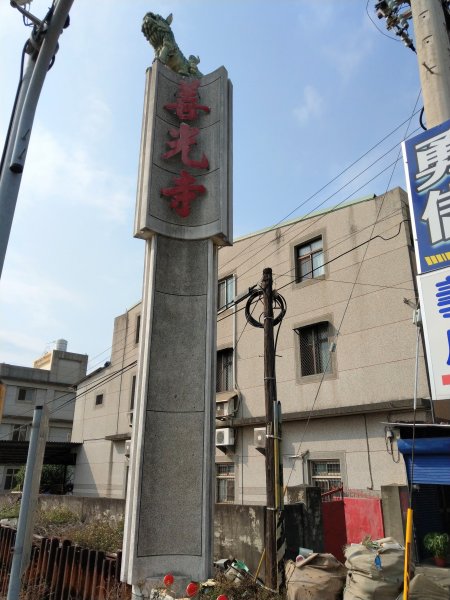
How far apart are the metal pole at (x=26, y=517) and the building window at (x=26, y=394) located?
115 feet

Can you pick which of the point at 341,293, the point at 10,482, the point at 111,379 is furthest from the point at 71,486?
the point at 341,293

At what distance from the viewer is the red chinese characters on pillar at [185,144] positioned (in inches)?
320

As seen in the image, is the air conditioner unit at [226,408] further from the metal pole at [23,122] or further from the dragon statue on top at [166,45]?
the metal pole at [23,122]

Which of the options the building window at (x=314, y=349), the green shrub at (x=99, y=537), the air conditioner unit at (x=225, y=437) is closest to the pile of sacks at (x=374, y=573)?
the green shrub at (x=99, y=537)

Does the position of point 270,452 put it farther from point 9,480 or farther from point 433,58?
point 9,480

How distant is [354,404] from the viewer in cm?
1295

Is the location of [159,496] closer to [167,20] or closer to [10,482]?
[167,20]

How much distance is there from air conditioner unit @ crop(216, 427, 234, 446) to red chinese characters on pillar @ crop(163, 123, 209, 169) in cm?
1023

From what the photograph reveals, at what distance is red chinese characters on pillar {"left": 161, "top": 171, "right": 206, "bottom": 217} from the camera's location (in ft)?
25.9

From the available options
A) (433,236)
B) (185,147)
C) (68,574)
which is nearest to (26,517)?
→ (68,574)

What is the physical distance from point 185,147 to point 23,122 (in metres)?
3.44

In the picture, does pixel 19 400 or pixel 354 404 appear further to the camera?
pixel 19 400

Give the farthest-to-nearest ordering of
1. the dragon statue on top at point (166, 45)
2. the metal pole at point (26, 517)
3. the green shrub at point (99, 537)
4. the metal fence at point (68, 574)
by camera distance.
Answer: the dragon statue on top at point (166, 45) → the green shrub at point (99, 537) → the metal fence at point (68, 574) → the metal pole at point (26, 517)

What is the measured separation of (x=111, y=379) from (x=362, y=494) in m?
15.4
